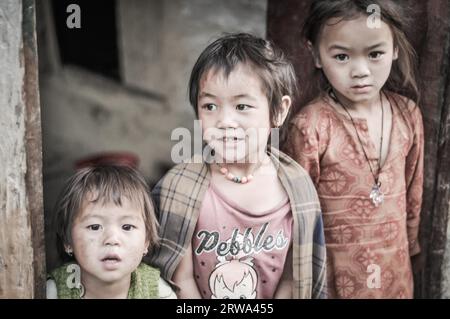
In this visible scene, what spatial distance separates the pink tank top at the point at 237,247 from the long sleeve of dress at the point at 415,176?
19.6 inches

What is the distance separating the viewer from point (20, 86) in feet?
7.10

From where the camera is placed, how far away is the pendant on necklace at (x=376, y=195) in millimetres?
2480

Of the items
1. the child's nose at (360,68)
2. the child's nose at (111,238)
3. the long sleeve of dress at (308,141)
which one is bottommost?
the child's nose at (111,238)

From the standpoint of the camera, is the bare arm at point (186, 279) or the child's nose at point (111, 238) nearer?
the child's nose at point (111, 238)

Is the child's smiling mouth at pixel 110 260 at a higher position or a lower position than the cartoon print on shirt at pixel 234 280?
higher

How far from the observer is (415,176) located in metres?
2.57

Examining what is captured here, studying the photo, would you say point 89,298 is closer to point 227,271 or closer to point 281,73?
point 227,271

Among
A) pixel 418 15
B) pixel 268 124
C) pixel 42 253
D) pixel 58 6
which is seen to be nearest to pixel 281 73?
pixel 268 124

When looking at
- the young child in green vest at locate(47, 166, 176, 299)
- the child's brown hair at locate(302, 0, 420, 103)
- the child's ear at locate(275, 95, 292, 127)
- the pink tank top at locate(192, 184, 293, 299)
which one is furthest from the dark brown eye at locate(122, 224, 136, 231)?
the child's brown hair at locate(302, 0, 420, 103)

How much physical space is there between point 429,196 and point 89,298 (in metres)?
1.30

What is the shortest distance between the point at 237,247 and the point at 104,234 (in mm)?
457

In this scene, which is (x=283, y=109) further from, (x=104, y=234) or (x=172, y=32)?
(x=172, y=32)

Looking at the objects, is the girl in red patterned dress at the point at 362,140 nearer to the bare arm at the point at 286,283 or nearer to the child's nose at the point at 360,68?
the child's nose at the point at 360,68

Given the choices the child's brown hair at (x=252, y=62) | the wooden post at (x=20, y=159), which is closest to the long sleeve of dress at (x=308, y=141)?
the child's brown hair at (x=252, y=62)
